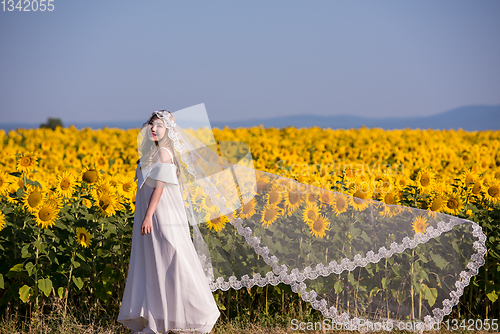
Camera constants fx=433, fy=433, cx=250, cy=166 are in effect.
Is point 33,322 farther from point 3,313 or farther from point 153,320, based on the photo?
point 153,320

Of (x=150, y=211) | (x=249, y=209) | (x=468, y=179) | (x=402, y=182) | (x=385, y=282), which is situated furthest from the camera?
(x=402, y=182)

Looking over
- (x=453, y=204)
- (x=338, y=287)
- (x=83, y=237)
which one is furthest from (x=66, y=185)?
(x=453, y=204)

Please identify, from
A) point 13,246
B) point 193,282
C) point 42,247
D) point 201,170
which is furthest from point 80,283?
point 201,170

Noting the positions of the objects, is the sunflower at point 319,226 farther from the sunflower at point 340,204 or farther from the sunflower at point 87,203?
the sunflower at point 87,203

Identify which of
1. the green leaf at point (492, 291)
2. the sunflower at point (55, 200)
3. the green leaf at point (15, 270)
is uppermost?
the sunflower at point (55, 200)

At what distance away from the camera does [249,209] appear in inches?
169

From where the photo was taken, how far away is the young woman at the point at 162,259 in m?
3.76

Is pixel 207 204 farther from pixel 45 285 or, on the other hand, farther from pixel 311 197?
pixel 45 285

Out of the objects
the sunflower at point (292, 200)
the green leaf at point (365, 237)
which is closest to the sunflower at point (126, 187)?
the sunflower at point (292, 200)

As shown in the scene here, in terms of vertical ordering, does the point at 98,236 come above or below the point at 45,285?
above

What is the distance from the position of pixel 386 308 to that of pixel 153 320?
218 centimetres

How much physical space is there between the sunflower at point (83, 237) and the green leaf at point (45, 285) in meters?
0.46

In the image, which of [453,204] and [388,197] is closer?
[453,204]

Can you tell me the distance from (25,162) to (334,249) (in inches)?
138
